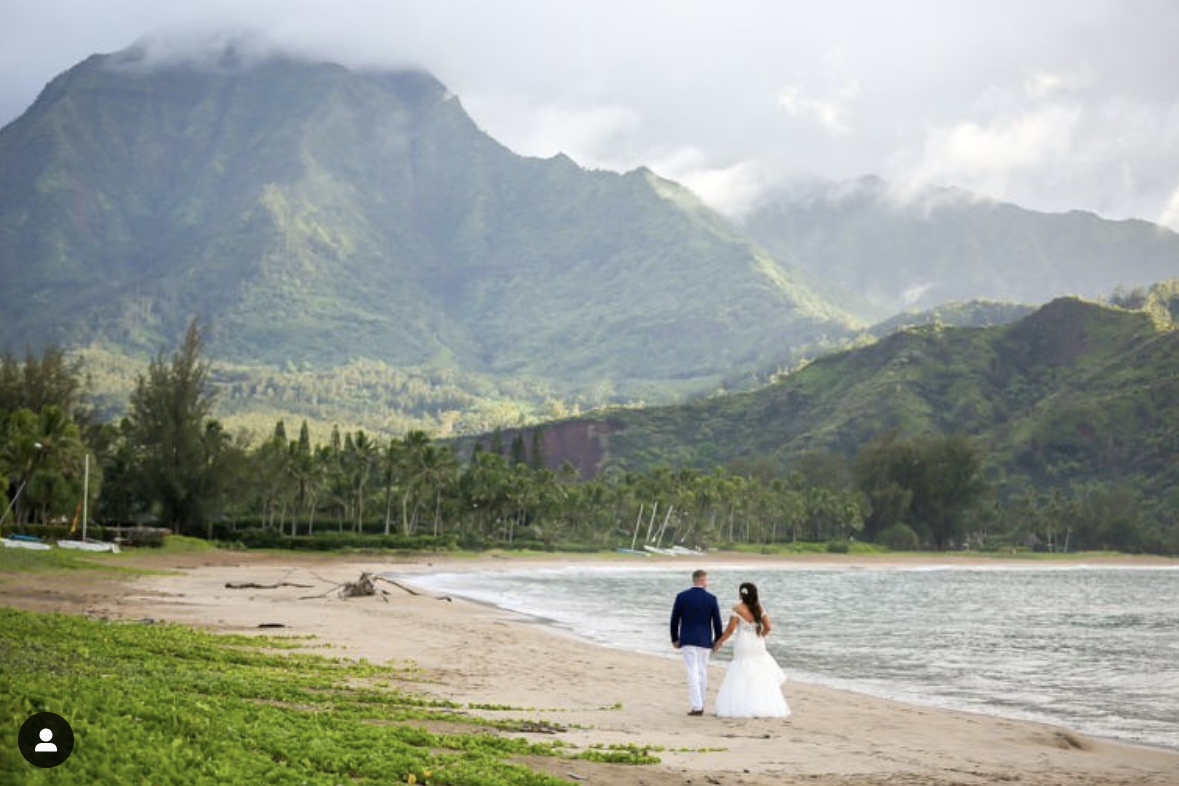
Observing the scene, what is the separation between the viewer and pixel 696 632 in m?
22.0

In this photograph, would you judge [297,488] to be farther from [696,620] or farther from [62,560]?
[696,620]

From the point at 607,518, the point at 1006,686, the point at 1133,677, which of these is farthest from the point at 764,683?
the point at 607,518

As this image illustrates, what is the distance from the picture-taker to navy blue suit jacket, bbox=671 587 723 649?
22000mm

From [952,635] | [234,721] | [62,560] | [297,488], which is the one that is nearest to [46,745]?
[234,721]

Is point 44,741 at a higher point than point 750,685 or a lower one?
higher

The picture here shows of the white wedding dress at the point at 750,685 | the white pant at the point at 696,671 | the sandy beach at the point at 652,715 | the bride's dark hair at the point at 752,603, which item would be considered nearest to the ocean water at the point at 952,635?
the sandy beach at the point at 652,715

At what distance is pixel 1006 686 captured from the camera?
30641 millimetres

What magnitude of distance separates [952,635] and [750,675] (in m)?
30.0

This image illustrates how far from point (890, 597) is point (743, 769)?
69244mm

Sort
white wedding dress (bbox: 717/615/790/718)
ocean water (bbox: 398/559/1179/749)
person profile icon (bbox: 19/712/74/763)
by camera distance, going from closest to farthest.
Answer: person profile icon (bbox: 19/712/74/763) < white wedding dress (bbox: 717/615/790/718) < ocean water (bbox: 398/559/1179/749)

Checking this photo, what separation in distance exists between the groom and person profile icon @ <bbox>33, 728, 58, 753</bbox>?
13.3 metres

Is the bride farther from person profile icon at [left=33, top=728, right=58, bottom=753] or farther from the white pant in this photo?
person profile icon at [left=33, top=728, right=58, bottom=753]

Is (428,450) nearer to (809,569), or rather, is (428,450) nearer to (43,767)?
(809,569)

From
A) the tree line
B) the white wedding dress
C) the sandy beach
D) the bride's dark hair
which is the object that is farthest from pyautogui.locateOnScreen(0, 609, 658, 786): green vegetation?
the tree line
